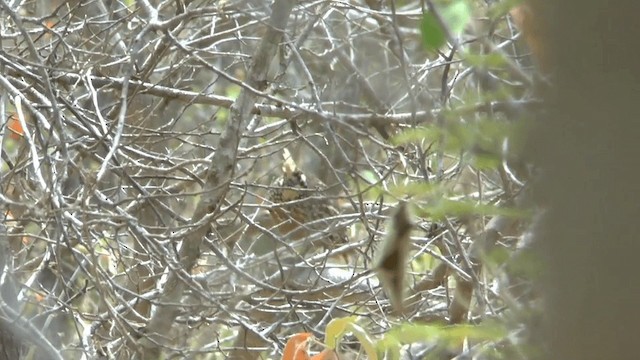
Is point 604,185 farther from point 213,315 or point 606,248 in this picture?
point 213,315

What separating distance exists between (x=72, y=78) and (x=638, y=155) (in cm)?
321

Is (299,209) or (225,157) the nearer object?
(225,157)

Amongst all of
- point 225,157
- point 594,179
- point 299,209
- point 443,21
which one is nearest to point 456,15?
point 443,21

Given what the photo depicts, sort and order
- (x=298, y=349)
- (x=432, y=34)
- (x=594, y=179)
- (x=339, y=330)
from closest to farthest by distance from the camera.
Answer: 1. (x=594, y=179)
2. (x=432, y=34)
3. (x=339, y=330)
4. (x=298, y=349)

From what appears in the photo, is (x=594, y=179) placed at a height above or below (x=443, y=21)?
below

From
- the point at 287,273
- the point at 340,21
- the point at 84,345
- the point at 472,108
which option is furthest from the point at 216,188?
the point at 472,108

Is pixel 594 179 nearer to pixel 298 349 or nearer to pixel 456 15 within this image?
pixel 456 15

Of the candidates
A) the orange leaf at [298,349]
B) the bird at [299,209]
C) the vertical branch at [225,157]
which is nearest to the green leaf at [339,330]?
the orange leaf at [298,349]

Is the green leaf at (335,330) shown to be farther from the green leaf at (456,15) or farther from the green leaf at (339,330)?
the green leaf at (456,15)

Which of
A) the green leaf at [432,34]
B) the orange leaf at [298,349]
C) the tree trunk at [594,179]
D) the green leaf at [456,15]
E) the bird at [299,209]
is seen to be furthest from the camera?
the bird at [299,209]

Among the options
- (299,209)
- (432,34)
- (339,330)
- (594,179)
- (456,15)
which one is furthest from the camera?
(299,209)

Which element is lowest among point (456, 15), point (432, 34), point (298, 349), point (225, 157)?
point (298, 349)

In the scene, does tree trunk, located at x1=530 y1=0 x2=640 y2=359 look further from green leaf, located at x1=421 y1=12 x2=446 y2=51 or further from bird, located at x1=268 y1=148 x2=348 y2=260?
bird, located at x1=268 y1=148 x2=348 y2=260

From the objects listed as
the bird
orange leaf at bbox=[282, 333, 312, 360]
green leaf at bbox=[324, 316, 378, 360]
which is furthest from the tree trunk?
the bird
